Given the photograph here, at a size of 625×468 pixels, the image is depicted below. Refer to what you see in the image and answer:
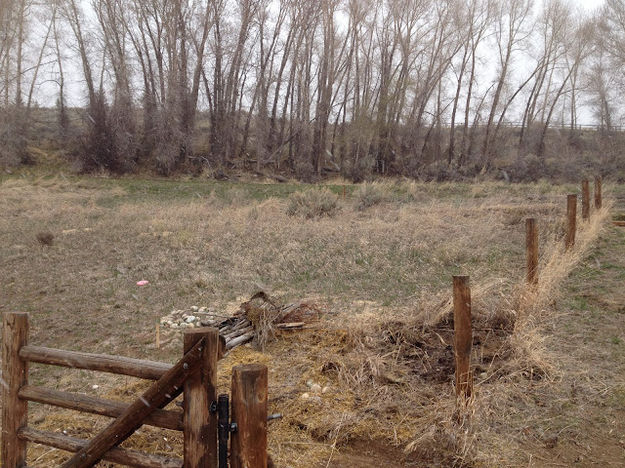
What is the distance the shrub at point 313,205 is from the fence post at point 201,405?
42.8ft

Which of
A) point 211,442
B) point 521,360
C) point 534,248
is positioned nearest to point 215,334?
point 211,442

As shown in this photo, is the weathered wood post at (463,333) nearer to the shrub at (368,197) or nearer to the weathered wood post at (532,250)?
the weathered wood post at (532,250)

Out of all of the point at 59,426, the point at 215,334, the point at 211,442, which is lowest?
the point at 59,426

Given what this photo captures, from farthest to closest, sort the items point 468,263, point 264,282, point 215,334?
point 468,263, point 264,282, point 215,334

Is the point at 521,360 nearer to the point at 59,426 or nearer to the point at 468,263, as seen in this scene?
the point at 59,426

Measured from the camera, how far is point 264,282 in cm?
871

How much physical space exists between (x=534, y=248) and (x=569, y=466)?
3.57 m

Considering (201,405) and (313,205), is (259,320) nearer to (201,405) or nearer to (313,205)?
(201,405)

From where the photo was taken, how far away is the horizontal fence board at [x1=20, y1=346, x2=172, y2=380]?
8.92 feet

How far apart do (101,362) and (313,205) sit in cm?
1352

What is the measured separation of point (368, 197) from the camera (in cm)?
1895

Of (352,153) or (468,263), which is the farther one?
(352,153)

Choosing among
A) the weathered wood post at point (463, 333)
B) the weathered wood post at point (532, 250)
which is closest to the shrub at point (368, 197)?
the weathered wood post at point (532, 250)

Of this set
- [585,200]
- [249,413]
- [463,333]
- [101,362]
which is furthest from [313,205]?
[249,413]
